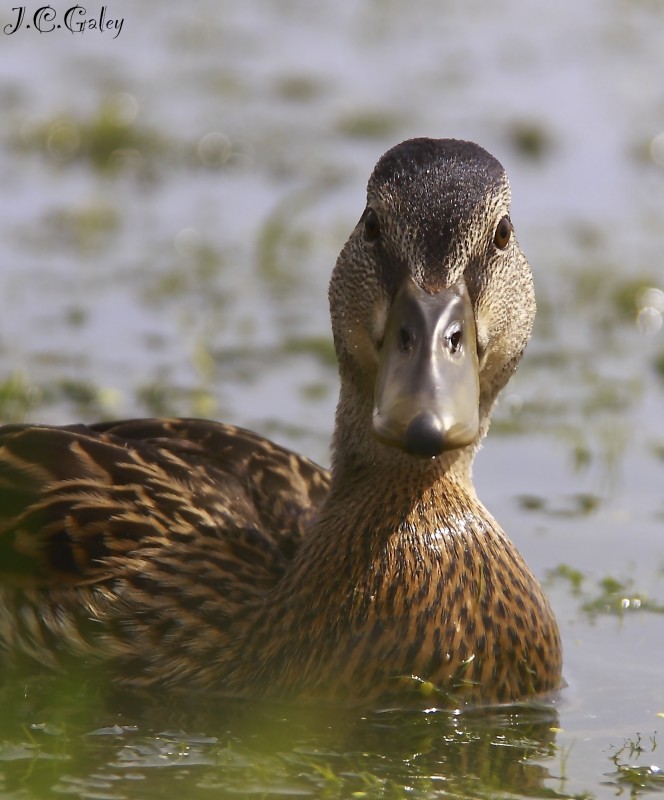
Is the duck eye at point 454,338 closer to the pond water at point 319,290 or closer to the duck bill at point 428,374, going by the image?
the duck bill at point 428,374

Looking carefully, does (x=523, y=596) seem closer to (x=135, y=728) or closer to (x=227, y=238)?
(x=135, y=728)

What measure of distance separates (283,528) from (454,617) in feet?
3.25

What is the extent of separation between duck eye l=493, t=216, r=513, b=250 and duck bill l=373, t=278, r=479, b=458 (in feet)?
1.31

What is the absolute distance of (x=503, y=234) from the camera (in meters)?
6.81

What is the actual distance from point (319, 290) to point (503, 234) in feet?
16.9

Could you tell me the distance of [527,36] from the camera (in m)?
17.2

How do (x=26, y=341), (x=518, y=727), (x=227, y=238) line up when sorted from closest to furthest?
(x=518, y=727), (x=26, y=341), (x=227, y=238)

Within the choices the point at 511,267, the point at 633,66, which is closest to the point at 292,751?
the point at 511,267

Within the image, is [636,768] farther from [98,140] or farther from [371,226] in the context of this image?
[98,140]

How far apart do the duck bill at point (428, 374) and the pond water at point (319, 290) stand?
3.84 ft

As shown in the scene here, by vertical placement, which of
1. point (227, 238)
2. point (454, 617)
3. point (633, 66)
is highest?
point (633, 66)

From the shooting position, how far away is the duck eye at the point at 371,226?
6699 millimetres

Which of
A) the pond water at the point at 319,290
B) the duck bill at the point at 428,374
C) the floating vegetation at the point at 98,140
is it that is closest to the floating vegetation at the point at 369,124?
the pond water at the point at 319,290

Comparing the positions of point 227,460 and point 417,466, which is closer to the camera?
point 417,466
